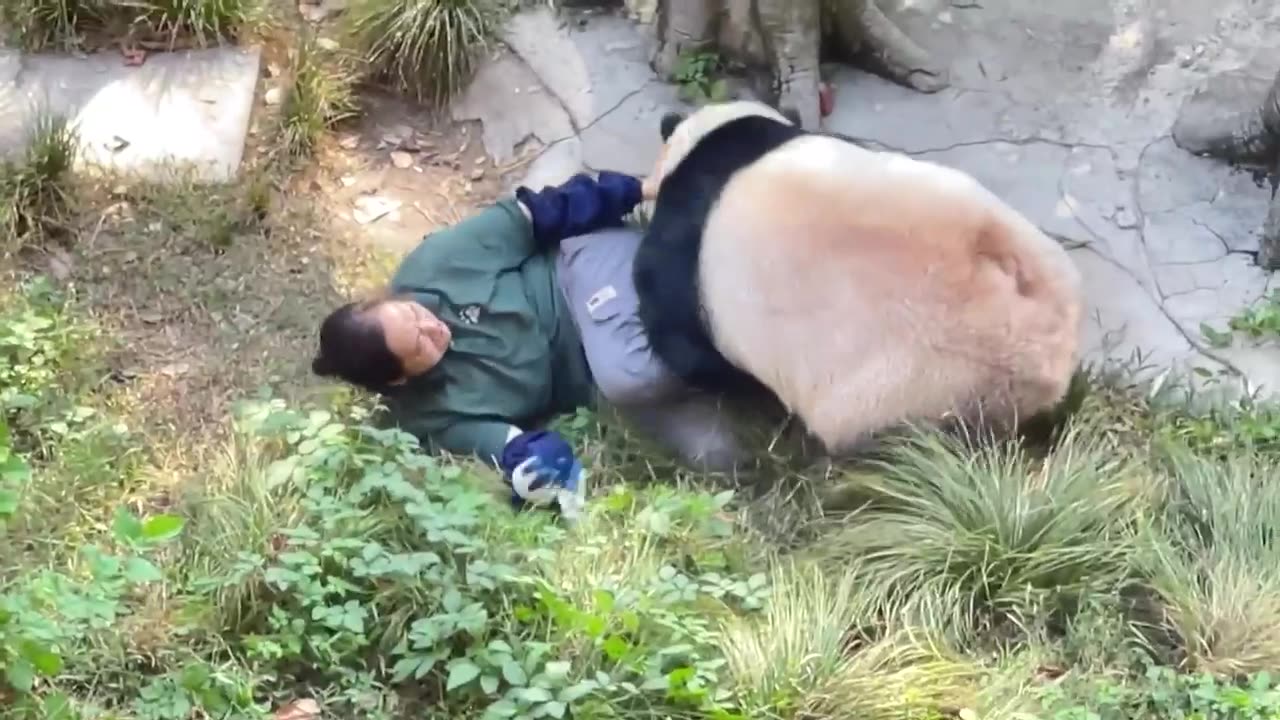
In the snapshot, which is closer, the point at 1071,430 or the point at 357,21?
the point at 1071,430

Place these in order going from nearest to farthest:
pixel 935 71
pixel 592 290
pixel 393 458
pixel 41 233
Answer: pixel 393 458 → pixel 592 290 → pixel 41 233 → pixel 935 71

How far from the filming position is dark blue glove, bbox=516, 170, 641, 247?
12.3ft

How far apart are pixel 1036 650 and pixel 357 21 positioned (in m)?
2.74

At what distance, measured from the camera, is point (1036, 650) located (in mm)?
2922

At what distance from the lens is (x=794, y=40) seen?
4098 mm

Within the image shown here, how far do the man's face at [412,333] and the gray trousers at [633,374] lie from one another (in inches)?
14.9

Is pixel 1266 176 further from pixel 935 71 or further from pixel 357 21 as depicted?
pixel 357 21

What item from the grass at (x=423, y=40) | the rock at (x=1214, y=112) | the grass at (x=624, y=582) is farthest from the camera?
the grass at (x=423, y=40)

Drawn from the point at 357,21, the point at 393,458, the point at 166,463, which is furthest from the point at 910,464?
the point at 357,21

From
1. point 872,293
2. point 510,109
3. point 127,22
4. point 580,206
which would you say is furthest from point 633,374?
point 127,22

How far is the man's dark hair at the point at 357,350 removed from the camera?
3.24 m

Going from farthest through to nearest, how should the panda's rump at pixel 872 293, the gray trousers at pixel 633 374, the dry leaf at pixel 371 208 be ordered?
the dry leaf at pixel 371 208 < the gray trousers at pixel 633 374 < the panda's rump at pixel 872 293

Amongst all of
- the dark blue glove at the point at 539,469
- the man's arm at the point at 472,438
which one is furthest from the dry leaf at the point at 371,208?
the dark blue glove at the point at 539,469

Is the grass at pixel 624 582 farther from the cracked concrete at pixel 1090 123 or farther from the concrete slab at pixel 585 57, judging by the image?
the concrete slab at pixel 585 57
